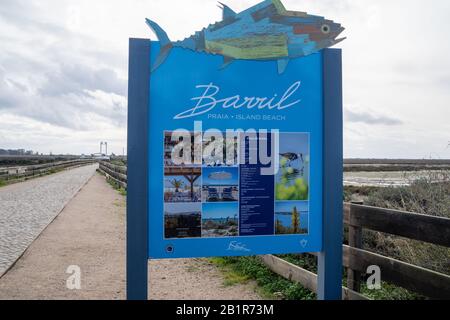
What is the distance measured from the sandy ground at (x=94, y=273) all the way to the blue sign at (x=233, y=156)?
2.06 m

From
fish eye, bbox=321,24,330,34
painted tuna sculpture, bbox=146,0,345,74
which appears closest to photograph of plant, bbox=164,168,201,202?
painted tuna sculpture, bbox=146,0,345,74

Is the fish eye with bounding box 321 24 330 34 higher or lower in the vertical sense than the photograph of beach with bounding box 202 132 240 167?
higher

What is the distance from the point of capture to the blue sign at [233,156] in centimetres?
391

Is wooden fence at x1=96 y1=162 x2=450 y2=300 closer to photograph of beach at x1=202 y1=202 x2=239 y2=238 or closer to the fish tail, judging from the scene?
photograph of beach at x1=202 y1=202 x2=239 y2=238

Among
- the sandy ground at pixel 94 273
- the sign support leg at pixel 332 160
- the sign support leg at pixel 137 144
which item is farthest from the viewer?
the sandy ground at pixel 94 273

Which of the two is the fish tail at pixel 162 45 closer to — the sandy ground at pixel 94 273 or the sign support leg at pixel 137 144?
the sign support leg at pixel 137 144

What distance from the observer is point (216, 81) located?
4.01 meters

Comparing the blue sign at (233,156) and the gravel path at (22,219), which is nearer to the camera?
the blue sign at (233,156)

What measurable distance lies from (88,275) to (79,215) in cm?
707

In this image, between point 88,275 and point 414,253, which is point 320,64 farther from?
point 88,275

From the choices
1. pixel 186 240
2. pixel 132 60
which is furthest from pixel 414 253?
pixel 132 60

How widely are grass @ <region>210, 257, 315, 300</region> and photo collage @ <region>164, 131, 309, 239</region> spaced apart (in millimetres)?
1643

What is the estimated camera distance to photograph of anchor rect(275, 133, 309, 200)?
13.8 feet

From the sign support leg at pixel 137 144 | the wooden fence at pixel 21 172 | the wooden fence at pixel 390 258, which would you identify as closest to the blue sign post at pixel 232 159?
the sign support leg at pixel 137 144
